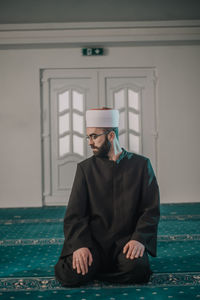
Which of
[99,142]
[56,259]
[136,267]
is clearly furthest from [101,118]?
[56,259]

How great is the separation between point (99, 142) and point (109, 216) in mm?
475

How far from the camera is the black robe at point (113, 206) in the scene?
7.47ft

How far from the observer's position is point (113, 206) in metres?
2.34

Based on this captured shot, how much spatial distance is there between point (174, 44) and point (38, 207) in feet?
11.0

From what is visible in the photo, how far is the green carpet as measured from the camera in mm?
2104

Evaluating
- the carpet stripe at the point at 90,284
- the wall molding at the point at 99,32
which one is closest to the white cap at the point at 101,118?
the carpet stripe at the point at 90,284

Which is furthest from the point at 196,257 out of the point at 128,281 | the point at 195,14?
the point at 195,14

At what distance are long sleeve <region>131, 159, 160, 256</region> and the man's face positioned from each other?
0.29m

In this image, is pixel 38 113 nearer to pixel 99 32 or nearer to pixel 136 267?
pixel 99 32

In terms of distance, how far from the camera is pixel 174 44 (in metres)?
5.82

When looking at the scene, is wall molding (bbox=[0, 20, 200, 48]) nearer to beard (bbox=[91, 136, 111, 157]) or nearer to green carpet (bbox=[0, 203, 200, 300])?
green carpet (bbox=[0, 203, 200, 300])

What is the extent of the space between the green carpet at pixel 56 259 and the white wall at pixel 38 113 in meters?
1.12

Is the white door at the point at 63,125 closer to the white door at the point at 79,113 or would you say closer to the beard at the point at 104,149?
the white door at the point at 79,113

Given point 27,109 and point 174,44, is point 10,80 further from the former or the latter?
point 174,44
